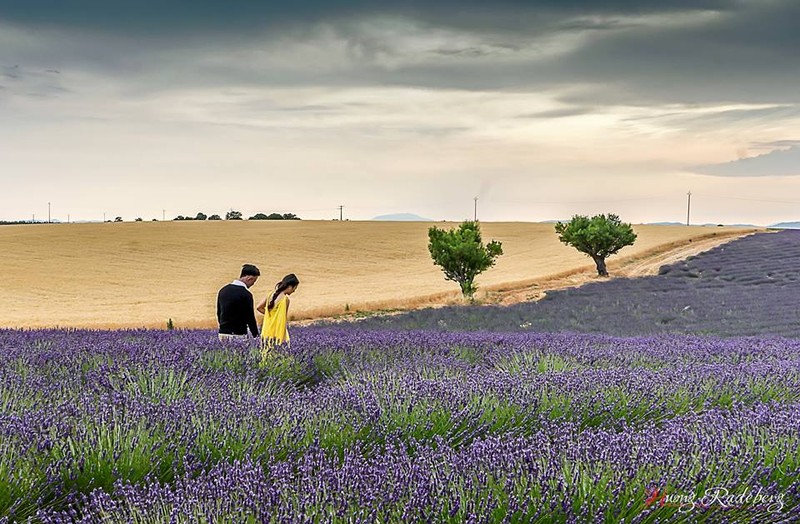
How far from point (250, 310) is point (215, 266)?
3039 centimetres

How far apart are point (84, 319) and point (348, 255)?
2156 cm

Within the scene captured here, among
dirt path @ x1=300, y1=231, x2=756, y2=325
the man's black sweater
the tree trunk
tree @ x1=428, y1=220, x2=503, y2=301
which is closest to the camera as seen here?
the man's black sweater

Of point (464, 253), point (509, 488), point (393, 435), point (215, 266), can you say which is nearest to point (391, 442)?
point (393, 435)

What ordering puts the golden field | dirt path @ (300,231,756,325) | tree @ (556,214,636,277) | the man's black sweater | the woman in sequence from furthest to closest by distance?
tree @ (556,214,636,277) < the golden field < dirt path @ (300,231,756,325) < the man's black sweater < the woman

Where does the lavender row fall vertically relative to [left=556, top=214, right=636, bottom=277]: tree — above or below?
below

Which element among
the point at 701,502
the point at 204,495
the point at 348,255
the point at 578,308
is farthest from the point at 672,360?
the point at 348,255

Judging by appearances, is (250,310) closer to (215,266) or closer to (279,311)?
(279,311)

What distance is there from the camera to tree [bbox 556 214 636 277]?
25.8 metres

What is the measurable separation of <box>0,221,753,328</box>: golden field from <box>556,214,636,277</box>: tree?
2418 millimetres

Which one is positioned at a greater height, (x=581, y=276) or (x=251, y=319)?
(x=251, y=319)

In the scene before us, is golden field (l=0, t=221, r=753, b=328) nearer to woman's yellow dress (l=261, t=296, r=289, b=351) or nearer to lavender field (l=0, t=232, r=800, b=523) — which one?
woman's yellow dress (l=261, t=296, r=289, b=351)

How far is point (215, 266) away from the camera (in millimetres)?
36125

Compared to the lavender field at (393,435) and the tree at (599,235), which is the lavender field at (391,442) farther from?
the tree at (599,235)

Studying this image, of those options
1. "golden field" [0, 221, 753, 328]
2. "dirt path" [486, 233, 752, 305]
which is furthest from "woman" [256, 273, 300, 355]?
"dirt path" [486, 233, 752, 305]
